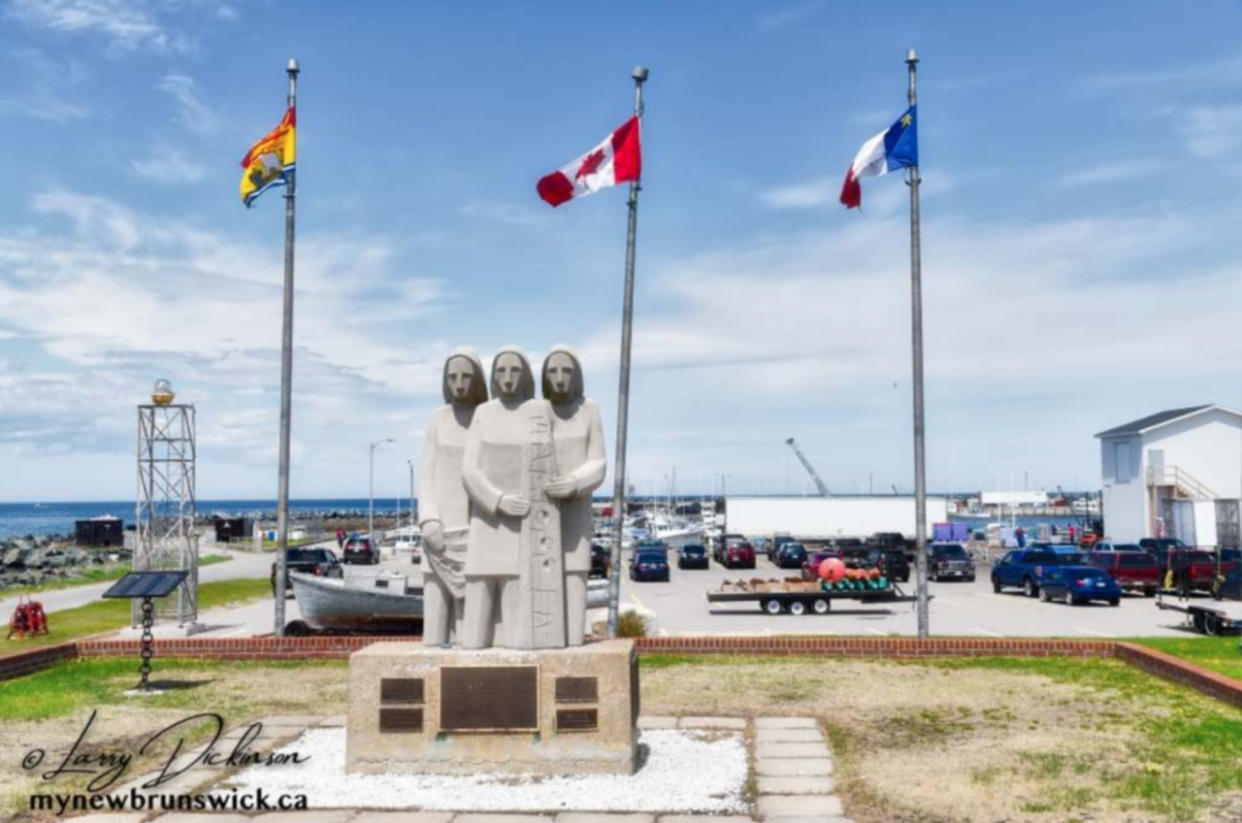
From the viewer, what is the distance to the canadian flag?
52.9ft

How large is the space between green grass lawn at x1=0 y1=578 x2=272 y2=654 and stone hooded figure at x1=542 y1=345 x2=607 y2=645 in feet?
45.1

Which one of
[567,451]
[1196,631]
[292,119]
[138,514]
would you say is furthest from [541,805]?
[1196,631]

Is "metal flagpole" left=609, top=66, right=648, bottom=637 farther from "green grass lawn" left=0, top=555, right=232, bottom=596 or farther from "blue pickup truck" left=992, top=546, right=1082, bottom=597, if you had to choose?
"green grass lawn" left=0, top=555, right=232, bottom=596

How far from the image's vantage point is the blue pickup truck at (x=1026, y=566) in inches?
1220

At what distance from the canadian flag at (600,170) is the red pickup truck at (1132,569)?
2004 cm

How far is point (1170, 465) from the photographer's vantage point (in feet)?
141

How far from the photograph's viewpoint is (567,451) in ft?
32.8

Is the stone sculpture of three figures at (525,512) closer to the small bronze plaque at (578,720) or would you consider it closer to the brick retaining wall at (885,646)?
the small bronze plaque at (578,720)

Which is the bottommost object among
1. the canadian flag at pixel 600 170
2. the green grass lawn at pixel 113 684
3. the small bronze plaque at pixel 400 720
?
the green grass lawn at pixel 113 684

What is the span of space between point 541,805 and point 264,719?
4.73 metres

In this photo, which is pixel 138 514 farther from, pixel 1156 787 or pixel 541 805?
pixel 1156 787

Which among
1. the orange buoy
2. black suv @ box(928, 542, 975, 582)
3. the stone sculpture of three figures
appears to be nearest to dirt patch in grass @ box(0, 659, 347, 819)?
the stone sculpture of three figures

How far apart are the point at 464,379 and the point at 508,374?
0.76 meters

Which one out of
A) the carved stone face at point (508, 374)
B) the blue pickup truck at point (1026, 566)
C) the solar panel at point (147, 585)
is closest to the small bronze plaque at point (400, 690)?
the carved stone face at point (508, 374)
